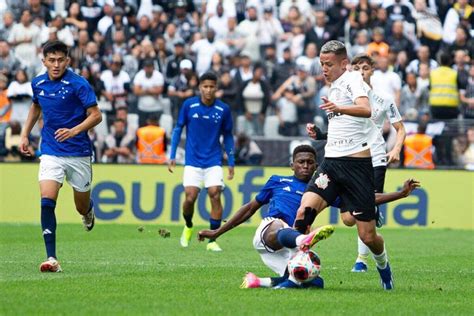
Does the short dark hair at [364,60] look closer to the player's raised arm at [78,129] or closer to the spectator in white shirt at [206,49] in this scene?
the player's raised arm at [78,129]

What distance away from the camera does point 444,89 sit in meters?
24.9

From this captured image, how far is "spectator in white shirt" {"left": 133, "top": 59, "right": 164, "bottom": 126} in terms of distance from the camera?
25.3 metres

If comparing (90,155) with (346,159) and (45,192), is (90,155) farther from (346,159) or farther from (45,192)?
(346,159)

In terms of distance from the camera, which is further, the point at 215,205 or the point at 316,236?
the point at 215,205

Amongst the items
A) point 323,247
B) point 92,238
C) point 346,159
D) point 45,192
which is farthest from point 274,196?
point 92,238

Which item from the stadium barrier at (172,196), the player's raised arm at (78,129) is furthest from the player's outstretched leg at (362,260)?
the stadium barrier at (172,196)

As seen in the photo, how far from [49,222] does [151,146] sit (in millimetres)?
11521

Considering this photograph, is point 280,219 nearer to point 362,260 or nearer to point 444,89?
point 362,260

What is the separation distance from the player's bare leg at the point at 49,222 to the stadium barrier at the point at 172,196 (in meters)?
10.1

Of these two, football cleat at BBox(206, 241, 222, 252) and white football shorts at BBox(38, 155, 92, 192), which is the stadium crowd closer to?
football cleat at BBox(206, 241, 222, 252)

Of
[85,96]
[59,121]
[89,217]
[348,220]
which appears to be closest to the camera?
[85,96]

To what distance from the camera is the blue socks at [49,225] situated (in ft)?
41.7

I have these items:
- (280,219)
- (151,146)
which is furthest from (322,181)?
(151,146)

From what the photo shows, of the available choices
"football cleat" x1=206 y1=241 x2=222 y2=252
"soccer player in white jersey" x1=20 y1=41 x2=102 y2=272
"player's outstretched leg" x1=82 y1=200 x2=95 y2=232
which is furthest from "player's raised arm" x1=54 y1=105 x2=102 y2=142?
"football cleat" x1=206 y1=241 x2=222 y2=252
